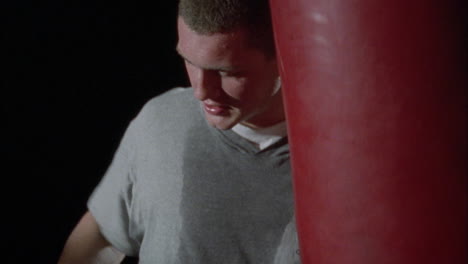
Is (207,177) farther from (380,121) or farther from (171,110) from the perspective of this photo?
(380,121)

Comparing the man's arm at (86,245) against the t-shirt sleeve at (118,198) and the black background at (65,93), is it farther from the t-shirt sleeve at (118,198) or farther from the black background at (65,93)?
the black background at (65,93)

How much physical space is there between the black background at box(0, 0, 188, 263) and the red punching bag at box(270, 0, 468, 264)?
3.66 feet

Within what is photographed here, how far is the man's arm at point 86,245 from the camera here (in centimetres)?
116

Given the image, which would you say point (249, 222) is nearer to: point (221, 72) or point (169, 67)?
point (221, 72)

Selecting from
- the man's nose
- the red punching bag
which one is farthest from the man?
the red punching bag

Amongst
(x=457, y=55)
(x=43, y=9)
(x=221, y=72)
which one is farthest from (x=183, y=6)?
(x=43, y=9)

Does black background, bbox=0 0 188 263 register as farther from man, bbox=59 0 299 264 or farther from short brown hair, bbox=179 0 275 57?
short brown hair, bbox=179 0 275 57

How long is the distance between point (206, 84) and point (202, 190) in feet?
0.86

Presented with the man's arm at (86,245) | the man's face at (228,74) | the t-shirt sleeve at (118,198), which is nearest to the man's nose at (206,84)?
the man's face at (228,74)

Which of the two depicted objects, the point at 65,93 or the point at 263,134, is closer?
the point at 263,134

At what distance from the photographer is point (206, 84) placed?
81 centimetres

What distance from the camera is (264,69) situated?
82 cm

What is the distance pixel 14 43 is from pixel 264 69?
0.99 metres

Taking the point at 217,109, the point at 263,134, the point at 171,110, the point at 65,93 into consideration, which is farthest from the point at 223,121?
the point at 65,93
